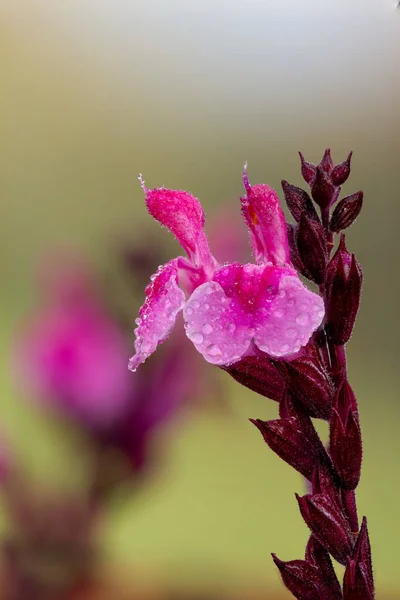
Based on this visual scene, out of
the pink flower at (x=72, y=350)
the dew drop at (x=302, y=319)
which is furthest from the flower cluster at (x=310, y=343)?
the pink flower at (x=72, y=350)

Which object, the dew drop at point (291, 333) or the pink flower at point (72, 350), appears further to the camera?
the pink flower at point (72, 350)

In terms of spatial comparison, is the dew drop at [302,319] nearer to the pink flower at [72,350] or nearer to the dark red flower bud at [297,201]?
the dark red flower bud at [297,201]

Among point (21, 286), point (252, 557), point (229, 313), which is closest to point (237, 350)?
point (229, 313)

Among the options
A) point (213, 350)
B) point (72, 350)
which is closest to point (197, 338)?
point (213, 350)

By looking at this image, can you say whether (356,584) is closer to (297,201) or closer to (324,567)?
(324,567)

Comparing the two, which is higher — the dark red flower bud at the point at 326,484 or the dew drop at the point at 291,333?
the dew drop at the point at 291,333

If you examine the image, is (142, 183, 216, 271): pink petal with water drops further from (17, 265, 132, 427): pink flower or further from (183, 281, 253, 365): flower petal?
(17, 265, 132, 427): pink flower

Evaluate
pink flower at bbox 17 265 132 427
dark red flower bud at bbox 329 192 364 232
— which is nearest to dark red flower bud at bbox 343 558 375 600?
dark red flower bud at bbox 329 192 364 232
